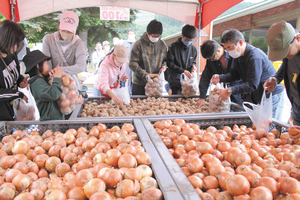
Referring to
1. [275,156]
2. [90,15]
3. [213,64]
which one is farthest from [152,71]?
[90,15]

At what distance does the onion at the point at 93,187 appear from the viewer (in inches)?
37.8

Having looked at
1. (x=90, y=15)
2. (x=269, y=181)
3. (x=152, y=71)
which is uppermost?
(x=90, y=15)

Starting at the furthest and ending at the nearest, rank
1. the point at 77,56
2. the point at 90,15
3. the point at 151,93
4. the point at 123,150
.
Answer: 1. the point at 90,15
2. the point at 151,93
3. the point at 77,56
4. the point at 123,150

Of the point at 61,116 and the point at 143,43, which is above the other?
the point at 143,43

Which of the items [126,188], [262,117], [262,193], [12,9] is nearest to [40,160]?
[126,188]

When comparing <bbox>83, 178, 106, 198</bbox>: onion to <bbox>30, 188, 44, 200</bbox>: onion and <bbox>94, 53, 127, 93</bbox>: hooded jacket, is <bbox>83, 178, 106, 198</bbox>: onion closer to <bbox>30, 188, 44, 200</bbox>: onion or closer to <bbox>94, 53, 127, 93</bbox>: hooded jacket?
<bbox>30, 188, 44, 200</bbox>: onion

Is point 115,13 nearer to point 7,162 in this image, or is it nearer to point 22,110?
point 22,110

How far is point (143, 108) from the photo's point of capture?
292 centimetres

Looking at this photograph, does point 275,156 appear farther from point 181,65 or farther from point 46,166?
point 181,65

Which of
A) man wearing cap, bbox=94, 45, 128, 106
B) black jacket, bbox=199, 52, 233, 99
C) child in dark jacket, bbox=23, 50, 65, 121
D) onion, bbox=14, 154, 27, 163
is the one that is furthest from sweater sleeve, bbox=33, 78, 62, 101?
black jacket, bbox=199, 52, 233, 99

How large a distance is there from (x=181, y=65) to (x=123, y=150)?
281cm

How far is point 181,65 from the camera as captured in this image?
3811 millimetres

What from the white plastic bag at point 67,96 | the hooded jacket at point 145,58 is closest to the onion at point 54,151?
the white plastic bag at point 67,96

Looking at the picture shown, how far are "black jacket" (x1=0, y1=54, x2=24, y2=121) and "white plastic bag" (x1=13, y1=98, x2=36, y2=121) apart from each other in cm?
5
